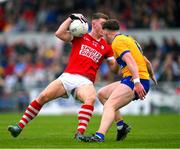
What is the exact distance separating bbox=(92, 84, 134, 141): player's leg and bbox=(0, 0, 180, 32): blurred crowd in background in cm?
1719

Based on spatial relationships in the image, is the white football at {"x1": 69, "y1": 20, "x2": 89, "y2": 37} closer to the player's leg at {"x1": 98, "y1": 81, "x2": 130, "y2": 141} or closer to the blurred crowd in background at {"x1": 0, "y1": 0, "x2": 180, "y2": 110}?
the player's leg at {"x1": 98, "y1": 81, "x2": 130, "y2": 141}

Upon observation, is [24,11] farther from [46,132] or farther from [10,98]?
[46,132]

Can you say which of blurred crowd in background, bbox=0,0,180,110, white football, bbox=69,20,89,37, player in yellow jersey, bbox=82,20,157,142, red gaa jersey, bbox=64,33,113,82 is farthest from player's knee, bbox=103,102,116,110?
blurred crowd in background, bbox=0,0,180,110

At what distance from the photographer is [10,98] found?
96.8ft

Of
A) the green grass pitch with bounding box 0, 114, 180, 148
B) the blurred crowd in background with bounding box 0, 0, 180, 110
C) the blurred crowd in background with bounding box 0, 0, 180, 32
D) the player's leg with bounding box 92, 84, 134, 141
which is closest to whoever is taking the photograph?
the green grass pitch with bounding box 0, 114, 180, 148

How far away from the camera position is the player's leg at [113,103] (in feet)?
44.5

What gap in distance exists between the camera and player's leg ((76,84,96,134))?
46.2 feet

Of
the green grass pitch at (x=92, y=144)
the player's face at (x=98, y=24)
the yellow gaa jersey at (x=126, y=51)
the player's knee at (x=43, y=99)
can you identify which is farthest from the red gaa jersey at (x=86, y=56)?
the green grass pitch at (x=92, y=144)

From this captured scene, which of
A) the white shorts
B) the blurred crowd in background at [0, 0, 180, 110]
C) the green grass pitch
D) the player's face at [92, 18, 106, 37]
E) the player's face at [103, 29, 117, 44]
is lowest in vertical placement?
the green grass pitch

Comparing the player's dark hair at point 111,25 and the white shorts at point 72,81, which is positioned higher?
the player's dark hair at point 111,25

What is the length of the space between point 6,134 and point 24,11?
1740 cm

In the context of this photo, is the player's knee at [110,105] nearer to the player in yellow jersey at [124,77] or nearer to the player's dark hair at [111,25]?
the player in yellow jersey at [124,77]

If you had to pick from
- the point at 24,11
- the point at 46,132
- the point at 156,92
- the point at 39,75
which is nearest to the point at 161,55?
the point at 156,92

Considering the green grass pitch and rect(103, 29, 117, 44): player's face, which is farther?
rect(103, 29, 117, 44): player's face
